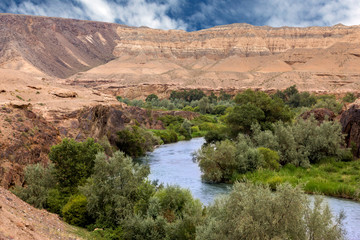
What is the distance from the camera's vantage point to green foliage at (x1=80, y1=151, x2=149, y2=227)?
1812 centimetres

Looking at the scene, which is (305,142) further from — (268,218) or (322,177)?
(268,218)

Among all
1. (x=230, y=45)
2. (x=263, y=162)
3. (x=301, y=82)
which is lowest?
(x=263, y=162)

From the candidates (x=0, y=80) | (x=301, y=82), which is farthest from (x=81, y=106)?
(x=301, y=82)

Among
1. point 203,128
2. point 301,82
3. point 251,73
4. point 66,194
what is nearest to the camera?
point 66,194

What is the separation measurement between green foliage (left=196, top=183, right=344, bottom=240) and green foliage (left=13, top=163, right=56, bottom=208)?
10.5m

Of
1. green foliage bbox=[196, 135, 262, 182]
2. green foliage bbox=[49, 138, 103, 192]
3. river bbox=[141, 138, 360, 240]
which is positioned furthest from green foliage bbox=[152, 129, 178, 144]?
green foliage bbox=[49, 138, 103, 192]

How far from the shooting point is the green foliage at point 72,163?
21.7 m

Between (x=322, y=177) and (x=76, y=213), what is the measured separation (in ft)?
63.1

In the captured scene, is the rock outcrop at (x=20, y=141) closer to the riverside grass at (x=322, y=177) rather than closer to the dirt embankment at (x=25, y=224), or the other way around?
the dirt embankment at (x=25, y=224)

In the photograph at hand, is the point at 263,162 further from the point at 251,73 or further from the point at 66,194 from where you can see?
the point at 251,73

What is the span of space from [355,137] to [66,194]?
25720 millimetres

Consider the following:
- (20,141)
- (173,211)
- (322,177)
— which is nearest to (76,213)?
(173,211)

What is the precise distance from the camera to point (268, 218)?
1183cm

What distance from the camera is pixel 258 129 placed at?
37531 millimetres
